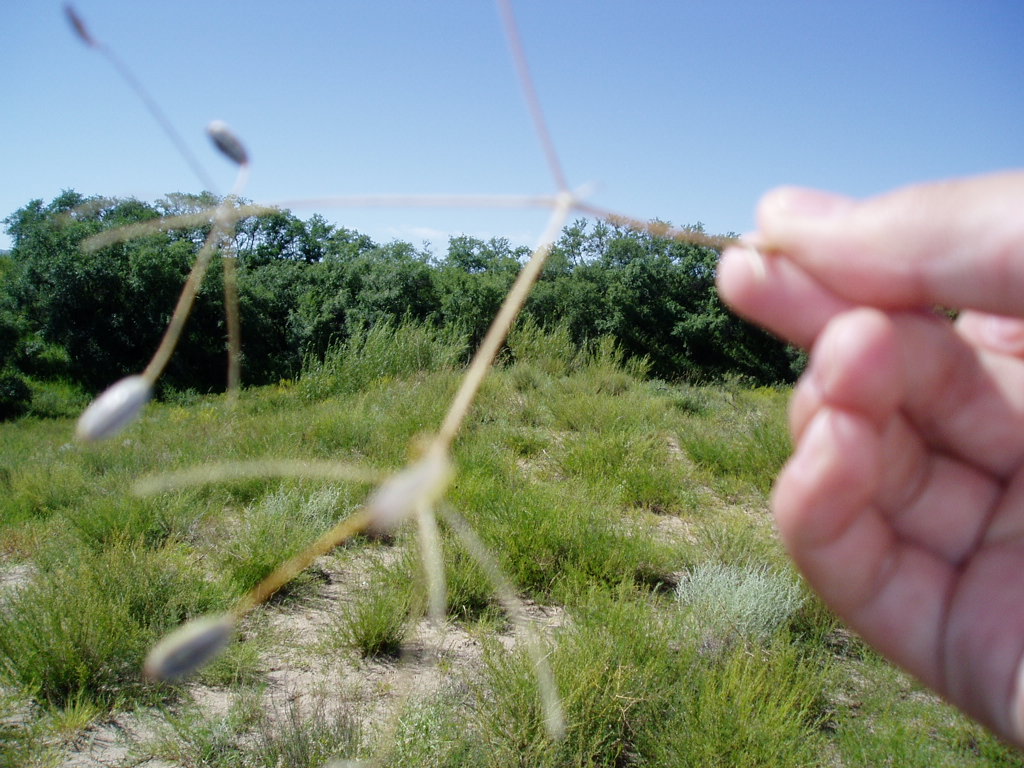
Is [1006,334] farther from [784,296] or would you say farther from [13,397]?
[13,397]

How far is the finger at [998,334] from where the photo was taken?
616mm

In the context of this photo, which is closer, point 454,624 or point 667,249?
point 454,624

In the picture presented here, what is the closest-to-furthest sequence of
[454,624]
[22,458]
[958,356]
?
[958,356]
[454,624]
[22,458]

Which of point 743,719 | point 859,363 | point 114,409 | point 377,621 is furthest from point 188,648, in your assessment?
point 377,621

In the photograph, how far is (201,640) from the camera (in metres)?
0.44

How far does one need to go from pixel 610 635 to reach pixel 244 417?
4.32m

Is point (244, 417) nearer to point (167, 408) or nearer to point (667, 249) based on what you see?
point (167, 408)

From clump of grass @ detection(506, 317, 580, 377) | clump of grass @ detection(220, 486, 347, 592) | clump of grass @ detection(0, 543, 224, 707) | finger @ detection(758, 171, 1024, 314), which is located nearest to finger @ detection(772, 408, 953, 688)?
finger @ detection(758, 171, 1024, 314)

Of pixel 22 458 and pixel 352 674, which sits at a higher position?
pixel 22 458

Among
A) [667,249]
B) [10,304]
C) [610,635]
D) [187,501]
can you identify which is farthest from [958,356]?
[10,304]

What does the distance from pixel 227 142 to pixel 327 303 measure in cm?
928

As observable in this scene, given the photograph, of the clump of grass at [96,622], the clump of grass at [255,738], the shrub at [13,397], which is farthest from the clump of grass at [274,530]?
the shrub at [13,397]

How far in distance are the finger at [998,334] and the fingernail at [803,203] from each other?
183 millimetres

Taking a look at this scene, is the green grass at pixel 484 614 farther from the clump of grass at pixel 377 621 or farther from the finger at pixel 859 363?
the finger at pixel 859 363
